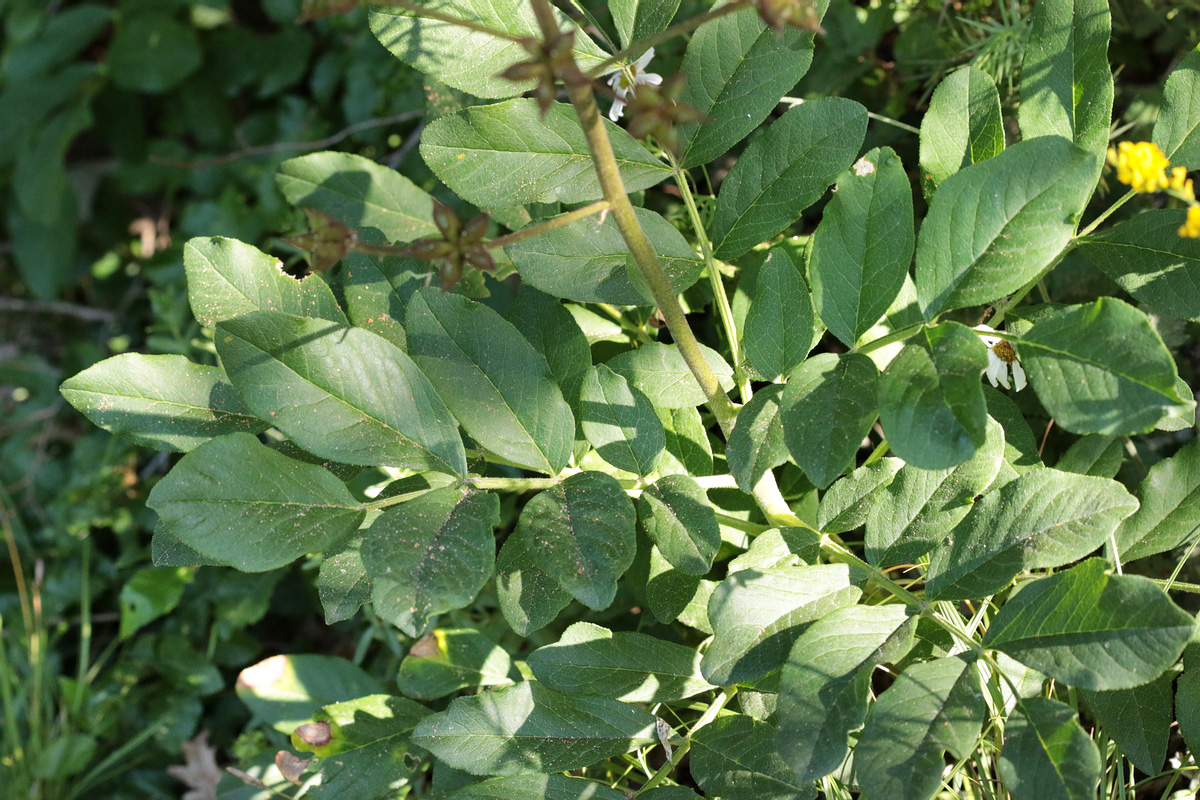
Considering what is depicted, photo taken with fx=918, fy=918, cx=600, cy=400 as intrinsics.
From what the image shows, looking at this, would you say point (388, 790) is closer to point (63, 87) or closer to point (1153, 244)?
point (1153, 244)

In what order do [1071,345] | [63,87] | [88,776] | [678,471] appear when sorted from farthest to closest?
1. [63,87]
2. [88,776]
3. [678,471]
4. [1071,345]

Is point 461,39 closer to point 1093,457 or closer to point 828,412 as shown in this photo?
point 828,412

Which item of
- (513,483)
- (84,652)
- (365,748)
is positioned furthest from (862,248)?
(84,652)

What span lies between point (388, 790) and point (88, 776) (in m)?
1.17

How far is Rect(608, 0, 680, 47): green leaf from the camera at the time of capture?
0.93 meters

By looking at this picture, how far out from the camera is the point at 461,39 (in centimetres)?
88

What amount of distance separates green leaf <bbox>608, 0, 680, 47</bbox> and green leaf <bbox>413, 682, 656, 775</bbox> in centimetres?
69

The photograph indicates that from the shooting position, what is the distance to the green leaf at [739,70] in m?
0.91

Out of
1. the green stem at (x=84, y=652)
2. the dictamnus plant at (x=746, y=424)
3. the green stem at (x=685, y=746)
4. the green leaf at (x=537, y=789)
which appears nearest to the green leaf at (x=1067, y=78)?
the dictamnus plant at (x=746, y=424)

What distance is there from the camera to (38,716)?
6.34 ft

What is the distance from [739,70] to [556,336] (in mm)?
338

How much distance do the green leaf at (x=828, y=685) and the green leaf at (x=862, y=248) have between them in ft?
0.86

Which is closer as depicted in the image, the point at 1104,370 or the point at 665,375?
the point at 1104,370

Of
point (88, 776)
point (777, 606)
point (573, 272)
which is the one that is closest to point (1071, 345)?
point (777, 606)
